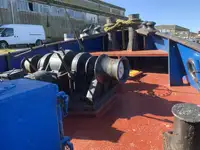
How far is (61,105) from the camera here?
1.48 metres

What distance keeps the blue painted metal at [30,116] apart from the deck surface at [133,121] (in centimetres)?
71

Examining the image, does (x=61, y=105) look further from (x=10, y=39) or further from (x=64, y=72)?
(x=10, y=39)

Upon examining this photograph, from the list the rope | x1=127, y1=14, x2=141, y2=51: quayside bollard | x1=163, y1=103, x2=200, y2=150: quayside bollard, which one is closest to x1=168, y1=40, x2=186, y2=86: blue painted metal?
x1=127, y1=14, x2=141, y2=51: quayside bollard

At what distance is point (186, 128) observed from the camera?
137 cm

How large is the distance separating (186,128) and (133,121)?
3.49ft

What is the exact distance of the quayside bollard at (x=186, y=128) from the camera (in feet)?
4.43

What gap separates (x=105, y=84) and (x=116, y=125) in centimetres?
68

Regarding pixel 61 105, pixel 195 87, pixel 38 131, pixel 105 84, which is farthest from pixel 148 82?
pixel 38 131

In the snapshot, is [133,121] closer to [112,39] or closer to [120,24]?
[120,24]

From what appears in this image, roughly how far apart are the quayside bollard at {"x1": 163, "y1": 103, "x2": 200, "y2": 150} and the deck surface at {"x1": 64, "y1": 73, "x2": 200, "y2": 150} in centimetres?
49

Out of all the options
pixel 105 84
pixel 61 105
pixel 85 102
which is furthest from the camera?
pixel 105 84

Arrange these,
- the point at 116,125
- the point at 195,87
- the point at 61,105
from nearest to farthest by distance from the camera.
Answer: the point at 61,105 < the point at 116,125 < the point at 195,87

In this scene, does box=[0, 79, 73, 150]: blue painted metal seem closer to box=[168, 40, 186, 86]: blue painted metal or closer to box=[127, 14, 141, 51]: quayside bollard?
box=[168, 40, 186, 86]: blue painted metal

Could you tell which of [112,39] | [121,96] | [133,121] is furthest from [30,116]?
[112,39]
